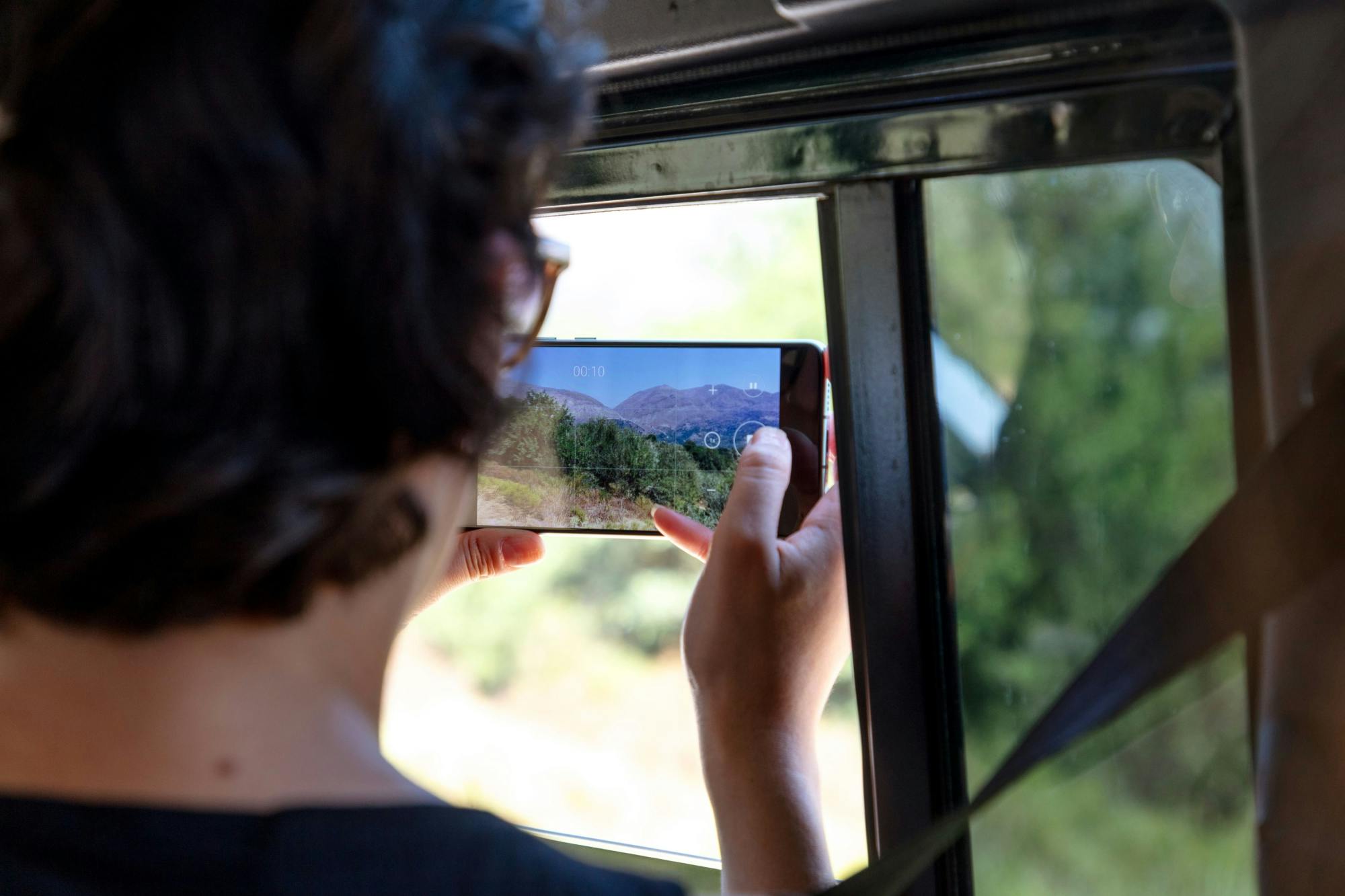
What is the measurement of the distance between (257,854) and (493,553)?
85 cm

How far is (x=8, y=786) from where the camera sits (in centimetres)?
58

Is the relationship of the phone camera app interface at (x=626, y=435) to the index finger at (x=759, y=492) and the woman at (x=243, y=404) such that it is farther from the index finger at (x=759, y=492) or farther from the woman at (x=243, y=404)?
the woman at (x=243, y=404)

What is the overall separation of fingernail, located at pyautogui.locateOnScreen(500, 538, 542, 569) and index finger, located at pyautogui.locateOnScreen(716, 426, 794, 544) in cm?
33

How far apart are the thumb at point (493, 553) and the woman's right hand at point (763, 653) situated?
312mm

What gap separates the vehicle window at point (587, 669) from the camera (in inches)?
136


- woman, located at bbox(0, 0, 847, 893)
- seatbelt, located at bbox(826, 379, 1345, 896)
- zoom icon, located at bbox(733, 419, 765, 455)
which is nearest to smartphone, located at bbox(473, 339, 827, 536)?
zoom icon, located at bbox(733, 419, 765, 455)

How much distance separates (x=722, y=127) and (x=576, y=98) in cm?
43

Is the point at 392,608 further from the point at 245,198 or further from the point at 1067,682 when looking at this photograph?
the point at 1067,682

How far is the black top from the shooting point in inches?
21.3

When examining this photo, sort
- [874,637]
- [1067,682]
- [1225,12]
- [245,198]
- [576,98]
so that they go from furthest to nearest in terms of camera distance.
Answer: [874,637]
[1067,682]
[1225,12]
[576,98]
[245,198]

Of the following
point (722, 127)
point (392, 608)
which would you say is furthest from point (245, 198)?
point (722, 127)

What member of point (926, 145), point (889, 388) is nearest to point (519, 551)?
point (889, 388)

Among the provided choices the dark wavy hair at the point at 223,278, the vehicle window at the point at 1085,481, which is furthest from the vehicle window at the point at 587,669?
the dark wavy hair at the point at 223,278

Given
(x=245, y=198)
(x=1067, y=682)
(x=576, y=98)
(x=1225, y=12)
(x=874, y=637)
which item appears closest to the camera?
(x=245, y=198)
